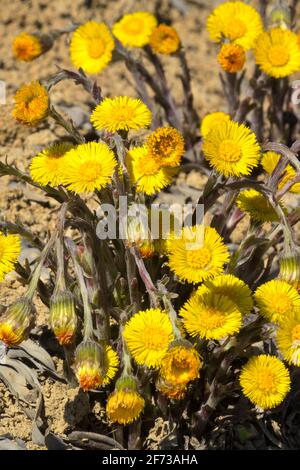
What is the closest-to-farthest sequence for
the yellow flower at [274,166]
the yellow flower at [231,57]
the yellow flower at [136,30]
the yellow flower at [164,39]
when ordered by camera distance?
the yellow flower at [274,166] → the yellow flower at [231,57] → the yellow flower at [164,39] → the yellow flower at [136,30]

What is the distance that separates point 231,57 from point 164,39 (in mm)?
540

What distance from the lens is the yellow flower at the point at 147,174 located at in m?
2.17

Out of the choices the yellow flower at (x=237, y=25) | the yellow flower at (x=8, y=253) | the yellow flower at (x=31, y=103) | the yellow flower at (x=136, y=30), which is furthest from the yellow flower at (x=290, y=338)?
the yellow flower at (x=136, y=30)

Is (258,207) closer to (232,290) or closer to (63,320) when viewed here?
(232,290)

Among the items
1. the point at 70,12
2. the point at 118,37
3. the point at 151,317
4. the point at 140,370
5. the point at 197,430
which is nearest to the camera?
the point at 151,317

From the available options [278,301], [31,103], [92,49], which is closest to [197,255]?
[278,301]

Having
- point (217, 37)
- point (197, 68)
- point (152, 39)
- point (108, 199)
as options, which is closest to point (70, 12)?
point (197, 68)

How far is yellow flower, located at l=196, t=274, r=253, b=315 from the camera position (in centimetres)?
211

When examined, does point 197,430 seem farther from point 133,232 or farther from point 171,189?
point 171,189

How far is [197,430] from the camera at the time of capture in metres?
2.37

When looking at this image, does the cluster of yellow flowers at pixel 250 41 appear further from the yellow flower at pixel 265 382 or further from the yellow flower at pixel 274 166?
the yellow flower at pixel 265 382

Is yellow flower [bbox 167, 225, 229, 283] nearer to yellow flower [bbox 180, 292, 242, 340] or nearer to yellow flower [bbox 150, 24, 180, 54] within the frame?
yellow flower [bbox 180, 292, 242, 340]

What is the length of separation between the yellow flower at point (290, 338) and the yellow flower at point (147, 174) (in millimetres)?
559

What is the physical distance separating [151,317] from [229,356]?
37cm
